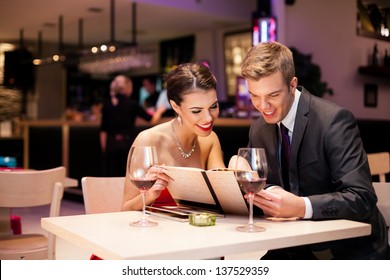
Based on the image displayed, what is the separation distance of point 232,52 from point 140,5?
78.1 inches

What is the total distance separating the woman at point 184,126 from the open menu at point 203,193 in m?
0.07

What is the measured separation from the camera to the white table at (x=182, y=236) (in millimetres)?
1296

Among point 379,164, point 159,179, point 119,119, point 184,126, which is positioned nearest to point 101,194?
point 184,126

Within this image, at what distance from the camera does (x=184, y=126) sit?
2293 millimetres

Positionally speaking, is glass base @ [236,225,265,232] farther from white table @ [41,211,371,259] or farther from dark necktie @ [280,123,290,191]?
dark necktie @ [280,123,290,191]

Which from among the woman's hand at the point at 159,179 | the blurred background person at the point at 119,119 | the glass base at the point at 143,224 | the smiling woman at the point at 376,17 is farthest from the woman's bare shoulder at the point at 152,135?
the blurred background person at the point at 119,119

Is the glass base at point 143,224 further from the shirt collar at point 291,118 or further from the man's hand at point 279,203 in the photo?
the shirt collar at point 291,118

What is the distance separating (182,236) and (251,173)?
0.26m

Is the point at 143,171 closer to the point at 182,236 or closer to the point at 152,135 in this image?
→ the point at 182,236

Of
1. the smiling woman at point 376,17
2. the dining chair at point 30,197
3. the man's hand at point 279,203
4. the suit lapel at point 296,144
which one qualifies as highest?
the smiling woman at point 376,17

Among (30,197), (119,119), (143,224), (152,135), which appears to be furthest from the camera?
(119,119)

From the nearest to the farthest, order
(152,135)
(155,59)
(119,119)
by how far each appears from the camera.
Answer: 1. (152,135)
2. (119,119)
3. (155,59)

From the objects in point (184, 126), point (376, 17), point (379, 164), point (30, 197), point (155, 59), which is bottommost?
point (30, 197)

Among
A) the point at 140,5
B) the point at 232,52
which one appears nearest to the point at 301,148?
the point at 140,5
